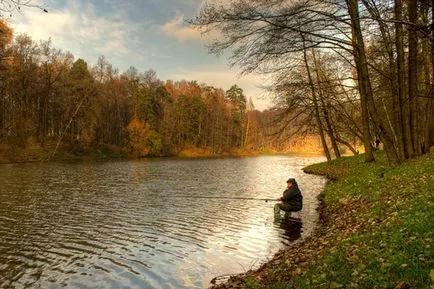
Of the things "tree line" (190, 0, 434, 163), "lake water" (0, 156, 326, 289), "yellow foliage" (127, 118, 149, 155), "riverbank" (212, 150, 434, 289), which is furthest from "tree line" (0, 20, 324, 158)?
"riverbank" (212, 150, 434, 289)

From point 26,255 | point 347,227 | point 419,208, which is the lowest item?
point 26,255

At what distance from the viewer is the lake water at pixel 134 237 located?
10.3 m

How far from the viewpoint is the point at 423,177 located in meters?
13.5

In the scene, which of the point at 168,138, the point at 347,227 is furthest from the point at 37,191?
the point at 168,138

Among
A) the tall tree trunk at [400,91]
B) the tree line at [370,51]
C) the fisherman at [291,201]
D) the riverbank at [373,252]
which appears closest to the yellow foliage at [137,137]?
the tree line at [370,51]

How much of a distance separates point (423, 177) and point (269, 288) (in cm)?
877

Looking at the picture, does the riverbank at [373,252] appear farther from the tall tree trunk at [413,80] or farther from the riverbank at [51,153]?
the riverbank at [51,153]

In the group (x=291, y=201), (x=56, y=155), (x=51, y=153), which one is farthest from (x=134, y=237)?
(x=56, y=155)

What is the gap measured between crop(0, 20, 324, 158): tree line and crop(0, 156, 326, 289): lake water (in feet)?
82.3

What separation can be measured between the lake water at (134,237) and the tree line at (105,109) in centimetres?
2507

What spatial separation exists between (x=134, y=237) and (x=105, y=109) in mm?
75497

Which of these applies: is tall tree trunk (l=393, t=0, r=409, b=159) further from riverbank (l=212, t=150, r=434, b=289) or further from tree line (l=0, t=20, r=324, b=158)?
tree line (l=0, t=20, r=324, b=158)

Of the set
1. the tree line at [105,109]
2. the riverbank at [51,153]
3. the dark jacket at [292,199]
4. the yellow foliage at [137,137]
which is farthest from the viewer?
the yellow foliage at [137,137]

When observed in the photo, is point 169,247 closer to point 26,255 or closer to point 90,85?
point 26,255
